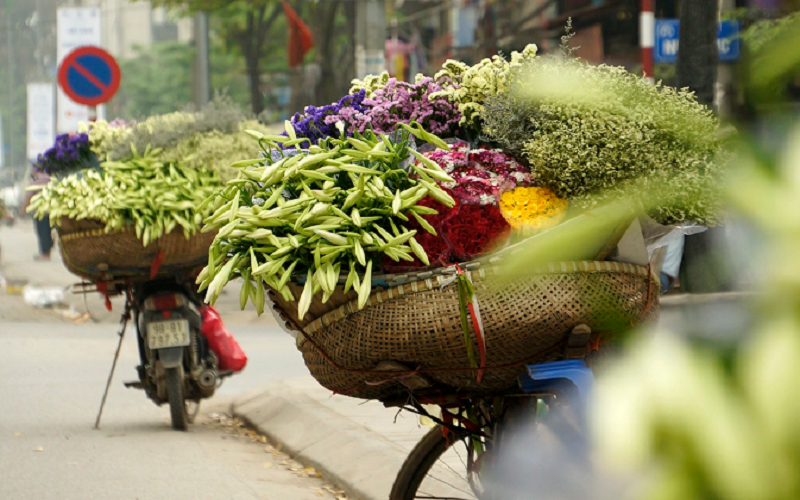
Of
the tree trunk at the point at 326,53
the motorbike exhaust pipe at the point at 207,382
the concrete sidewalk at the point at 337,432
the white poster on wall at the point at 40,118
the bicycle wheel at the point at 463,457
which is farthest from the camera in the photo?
the white poster on wall at the point at 40,118

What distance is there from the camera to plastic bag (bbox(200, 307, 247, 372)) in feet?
21.9

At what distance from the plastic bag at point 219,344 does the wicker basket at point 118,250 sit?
56cm

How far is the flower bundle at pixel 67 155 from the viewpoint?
259 inches

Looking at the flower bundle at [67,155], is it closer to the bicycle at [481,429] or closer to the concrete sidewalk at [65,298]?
the concrete sidewalk at [65,298]

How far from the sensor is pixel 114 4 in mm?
77062

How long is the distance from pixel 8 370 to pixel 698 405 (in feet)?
30.8

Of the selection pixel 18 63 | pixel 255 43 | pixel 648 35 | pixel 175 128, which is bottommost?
pixel 175 128

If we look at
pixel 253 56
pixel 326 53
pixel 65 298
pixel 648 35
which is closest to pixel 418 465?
pixel 648 35

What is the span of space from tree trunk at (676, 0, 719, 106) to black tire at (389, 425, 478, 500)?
2.16m

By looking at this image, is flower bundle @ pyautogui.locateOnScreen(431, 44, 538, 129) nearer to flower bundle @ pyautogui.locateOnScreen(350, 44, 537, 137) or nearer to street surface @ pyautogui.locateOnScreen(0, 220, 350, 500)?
flower bundle @ pyautogui.locateOnScreen(350, 44, 537, 137)

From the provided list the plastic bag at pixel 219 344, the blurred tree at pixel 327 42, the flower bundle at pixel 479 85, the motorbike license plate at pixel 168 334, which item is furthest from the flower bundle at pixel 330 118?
the blurred tree at pixel 327 42

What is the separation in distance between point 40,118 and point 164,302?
30.2 meters

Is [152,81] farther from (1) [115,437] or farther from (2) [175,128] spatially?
(1) [115,437]

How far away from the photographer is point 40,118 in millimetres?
34562
